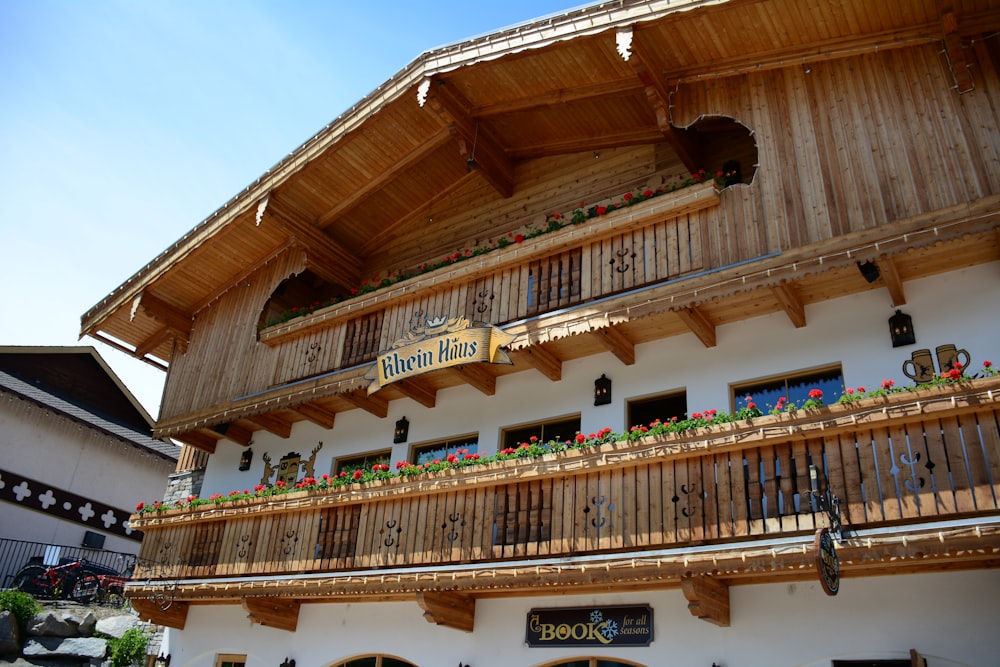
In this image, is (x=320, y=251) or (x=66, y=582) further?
(x=66, y=582)

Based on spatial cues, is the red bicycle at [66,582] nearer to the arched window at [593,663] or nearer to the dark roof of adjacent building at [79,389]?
the dark roof of adjacent building at [79,389]

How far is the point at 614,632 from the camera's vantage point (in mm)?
10750

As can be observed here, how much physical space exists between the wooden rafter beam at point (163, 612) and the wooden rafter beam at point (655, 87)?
39.2 ft

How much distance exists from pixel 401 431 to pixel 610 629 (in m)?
5.80

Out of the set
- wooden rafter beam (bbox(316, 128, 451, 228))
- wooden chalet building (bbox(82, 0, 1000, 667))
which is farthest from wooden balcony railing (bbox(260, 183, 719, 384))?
wooden rafter beam (bbox(316, 128, 451, 228))

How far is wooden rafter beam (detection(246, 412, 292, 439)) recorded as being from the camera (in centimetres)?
1683

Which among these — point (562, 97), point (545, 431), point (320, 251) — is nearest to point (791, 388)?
point (545, 431)

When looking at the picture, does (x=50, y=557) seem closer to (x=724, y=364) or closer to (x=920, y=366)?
(x=724, y=364)

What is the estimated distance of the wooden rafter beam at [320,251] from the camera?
17250 mm

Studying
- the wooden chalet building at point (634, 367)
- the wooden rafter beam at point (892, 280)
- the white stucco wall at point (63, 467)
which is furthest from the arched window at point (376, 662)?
the white stucco wall at point (63, 467)

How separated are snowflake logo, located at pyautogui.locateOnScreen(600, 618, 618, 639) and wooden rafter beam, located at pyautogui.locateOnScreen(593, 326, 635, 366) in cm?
380

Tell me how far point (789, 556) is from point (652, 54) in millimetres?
7631

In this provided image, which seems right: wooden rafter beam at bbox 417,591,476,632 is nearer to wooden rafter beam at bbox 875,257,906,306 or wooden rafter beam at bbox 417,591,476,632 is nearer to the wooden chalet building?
the wooden chalet building

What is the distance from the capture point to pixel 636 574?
968 centimetres
